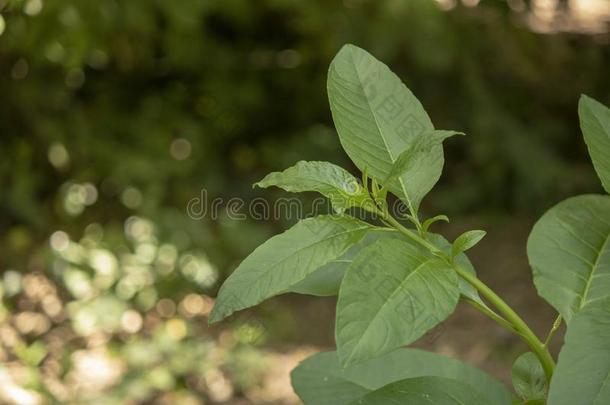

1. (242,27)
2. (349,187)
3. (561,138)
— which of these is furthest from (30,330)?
(349,187)

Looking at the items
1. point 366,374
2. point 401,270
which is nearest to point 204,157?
point 366,374

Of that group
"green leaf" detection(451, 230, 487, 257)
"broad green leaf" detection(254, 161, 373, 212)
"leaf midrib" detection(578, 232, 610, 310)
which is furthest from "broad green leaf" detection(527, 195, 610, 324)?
"broad green leaf" detection(254, 161, 373, 212)

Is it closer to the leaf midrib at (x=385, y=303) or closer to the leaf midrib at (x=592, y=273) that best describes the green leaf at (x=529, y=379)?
the leaf midrib at (x=592, y=273)

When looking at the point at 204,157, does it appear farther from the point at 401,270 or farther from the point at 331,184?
the point at 401,270

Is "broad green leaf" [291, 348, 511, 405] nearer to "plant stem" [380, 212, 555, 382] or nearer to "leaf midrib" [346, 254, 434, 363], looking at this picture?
"plant stem" [380, 212, 555, 382]

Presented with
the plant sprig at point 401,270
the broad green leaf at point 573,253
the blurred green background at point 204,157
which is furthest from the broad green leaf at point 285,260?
the blurred green background at point 204,157

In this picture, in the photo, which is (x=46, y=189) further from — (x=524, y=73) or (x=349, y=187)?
(x=349, y=187)
